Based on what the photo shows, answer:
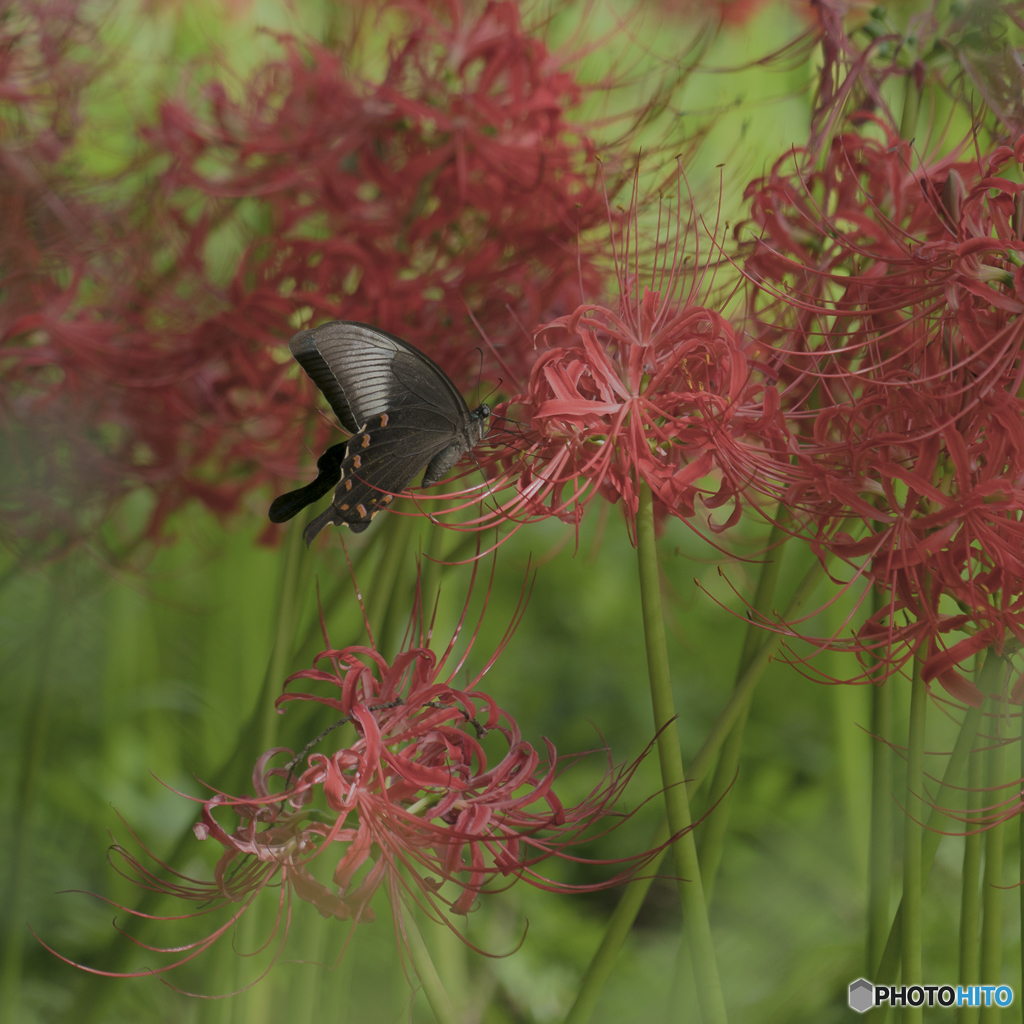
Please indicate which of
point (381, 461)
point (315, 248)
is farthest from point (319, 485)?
point (315, 248)

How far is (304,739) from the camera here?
545 mm

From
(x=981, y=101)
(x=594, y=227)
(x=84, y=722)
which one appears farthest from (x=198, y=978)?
(x=981, y=101)

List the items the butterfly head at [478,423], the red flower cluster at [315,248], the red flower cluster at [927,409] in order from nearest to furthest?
the red flower cluster at [927,409] < the butterfly head at [478,423] < the red flower cluster at [315,248]

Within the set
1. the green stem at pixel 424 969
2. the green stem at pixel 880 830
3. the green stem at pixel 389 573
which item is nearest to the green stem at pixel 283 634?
the green stem at pixel 389 573

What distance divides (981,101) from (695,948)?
405 millimetres

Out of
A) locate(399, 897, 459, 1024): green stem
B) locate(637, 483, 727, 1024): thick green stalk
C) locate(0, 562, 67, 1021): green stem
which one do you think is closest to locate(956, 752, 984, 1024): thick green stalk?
locate(637, 483, 727, 1024): thick green stalk

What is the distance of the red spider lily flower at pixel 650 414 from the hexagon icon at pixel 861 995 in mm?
232

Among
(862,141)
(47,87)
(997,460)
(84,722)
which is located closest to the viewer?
(997,460)

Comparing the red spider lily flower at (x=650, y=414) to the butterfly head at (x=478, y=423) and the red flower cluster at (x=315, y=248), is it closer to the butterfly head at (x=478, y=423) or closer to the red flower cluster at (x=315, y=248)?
the butterfly head at (x=478, y=423)

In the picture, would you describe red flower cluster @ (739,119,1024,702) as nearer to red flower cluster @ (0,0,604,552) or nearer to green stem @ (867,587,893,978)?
green stem @ (867,587,893,978)

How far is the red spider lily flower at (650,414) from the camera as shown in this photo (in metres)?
0.34

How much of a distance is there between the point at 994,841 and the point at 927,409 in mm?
201

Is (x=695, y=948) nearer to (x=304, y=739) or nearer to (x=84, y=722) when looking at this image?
(x=304, y=739)

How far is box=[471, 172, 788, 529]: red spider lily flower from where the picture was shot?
34cm
